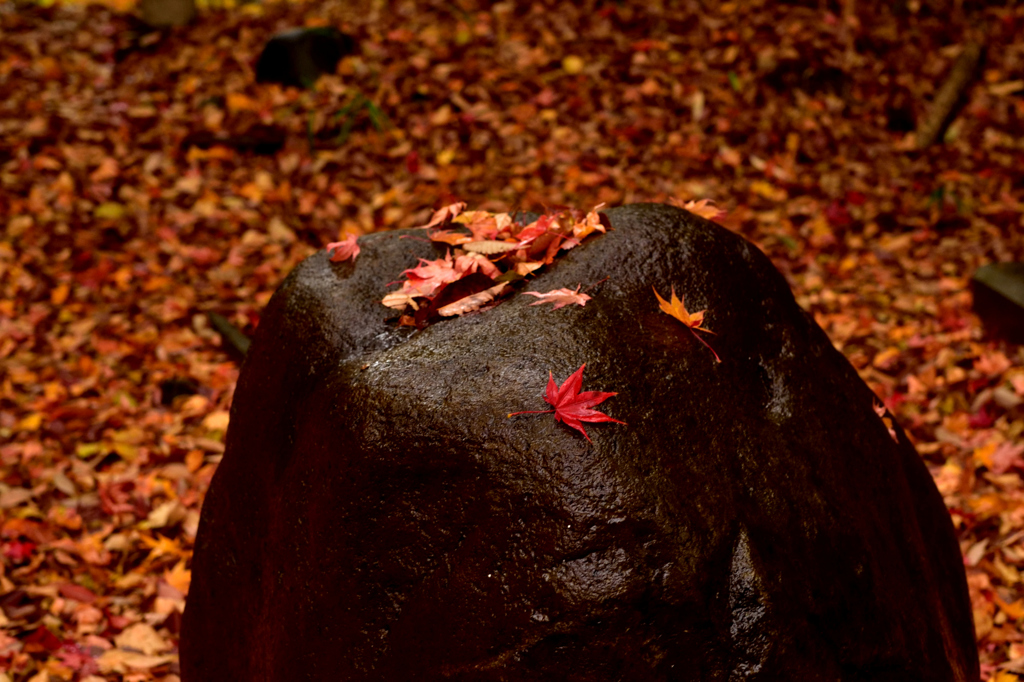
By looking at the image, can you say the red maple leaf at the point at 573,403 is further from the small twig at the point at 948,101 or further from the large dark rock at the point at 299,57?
the large dark rock at the point at 299,57

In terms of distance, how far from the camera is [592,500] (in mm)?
1485

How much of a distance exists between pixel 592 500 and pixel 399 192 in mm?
4450

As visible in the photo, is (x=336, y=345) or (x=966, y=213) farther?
(x=966, y=213)

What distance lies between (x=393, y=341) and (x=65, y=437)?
2.93 meters

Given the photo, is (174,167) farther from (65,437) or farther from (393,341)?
(393,341)

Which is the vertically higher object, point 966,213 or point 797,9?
point 797,9

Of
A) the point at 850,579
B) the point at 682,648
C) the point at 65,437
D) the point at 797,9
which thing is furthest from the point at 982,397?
the point at 65,437

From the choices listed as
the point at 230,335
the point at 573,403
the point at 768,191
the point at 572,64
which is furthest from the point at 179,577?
the point at 572,64

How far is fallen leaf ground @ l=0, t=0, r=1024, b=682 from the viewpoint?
135 inches

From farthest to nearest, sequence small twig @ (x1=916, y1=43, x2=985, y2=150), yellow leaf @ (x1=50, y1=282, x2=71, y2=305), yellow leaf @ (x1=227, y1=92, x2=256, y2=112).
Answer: yellow leaf @ (x1=227, y1=92, x2=256, y2=112) → small twig @ (x1=916, y1=43, x2=985, y2=150) → yellow leaf @ (x1=50, y1=282, x2=71, y2=305)

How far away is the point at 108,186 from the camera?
18.5ft

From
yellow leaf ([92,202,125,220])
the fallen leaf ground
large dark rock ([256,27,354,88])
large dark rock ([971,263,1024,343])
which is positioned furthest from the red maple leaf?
large dark rock ([256,27,354,88])

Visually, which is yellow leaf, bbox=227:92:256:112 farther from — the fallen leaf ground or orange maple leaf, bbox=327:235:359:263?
orange maple leaf, bbox=327:235:359:263

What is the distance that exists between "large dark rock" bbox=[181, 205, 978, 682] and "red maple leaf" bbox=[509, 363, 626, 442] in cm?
2
